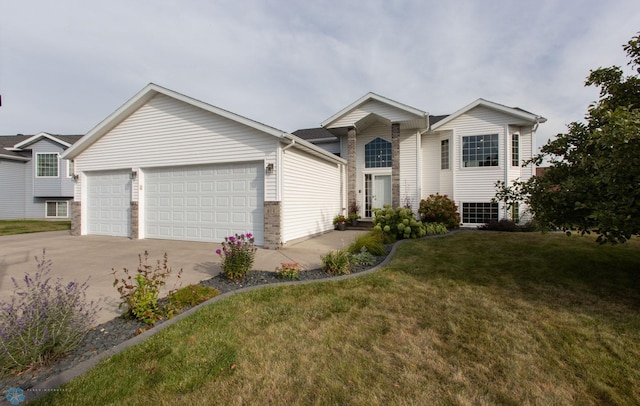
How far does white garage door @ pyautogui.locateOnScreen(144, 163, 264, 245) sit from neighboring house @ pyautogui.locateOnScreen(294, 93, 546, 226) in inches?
229

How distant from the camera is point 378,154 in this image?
46.9 feet

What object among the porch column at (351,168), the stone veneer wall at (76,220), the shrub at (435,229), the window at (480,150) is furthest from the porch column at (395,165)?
the stone veneer wall at (76,220)

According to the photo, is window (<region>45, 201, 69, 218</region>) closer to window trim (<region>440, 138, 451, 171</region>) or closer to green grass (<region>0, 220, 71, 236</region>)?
green grass (<region>0, 220, 71, 236</region>)

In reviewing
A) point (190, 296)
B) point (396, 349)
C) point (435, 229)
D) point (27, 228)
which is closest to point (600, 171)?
point (396, 349)

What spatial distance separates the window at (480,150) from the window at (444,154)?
74 centimetres

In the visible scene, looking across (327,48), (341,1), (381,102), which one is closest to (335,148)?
(381,102)

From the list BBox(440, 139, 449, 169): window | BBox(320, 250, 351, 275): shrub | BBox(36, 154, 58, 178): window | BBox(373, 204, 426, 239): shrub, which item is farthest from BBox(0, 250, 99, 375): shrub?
BBox(36, 154, 58, 178): window

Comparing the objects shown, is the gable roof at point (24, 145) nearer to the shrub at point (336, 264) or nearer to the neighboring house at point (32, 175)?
the neighboring house at point (32, 175)

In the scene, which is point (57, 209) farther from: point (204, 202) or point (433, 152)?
point (433, 152)

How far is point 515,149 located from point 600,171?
10661mm

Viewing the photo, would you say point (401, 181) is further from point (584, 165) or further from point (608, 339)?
point (608, 339)

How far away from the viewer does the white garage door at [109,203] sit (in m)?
11.1

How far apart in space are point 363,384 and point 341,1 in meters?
9.86

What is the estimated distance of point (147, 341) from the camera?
3109mm
